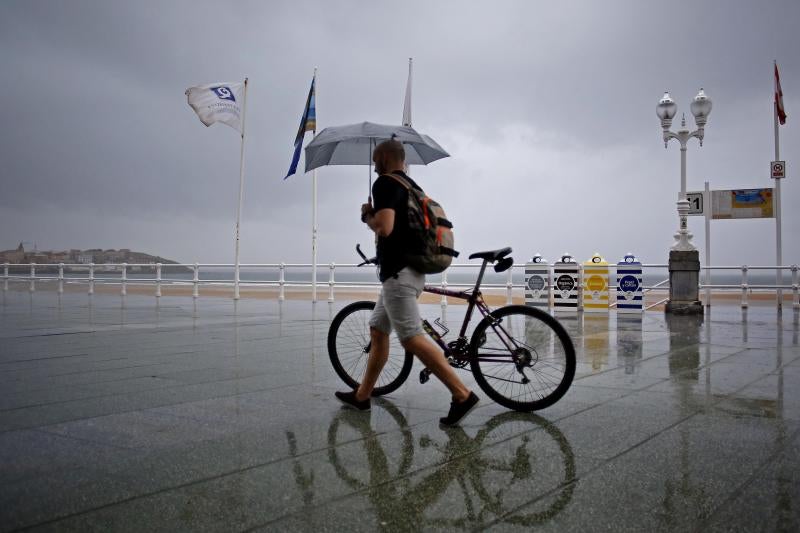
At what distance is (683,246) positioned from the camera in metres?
16.2

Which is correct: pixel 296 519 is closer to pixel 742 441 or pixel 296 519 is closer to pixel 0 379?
pixel 742 441

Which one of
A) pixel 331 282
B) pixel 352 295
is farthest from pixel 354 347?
pixel 352 295

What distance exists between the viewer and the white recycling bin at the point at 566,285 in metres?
15.7

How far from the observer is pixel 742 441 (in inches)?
148

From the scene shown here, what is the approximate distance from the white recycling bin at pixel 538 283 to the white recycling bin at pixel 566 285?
0.38 metres

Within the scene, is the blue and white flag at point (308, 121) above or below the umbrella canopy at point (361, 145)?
above

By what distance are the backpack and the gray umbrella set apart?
1667 millimetres

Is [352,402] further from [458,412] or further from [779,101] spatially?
[779,101]

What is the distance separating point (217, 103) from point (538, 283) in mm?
11553

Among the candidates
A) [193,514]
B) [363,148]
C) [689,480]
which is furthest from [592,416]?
[363,148]

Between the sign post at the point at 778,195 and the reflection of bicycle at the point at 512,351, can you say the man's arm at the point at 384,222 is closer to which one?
the reflection of bicycle at the point at 512,351

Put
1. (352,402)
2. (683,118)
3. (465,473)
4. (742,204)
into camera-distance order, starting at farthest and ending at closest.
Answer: (742,204) < (683,118) < (352,402) < (465,473)

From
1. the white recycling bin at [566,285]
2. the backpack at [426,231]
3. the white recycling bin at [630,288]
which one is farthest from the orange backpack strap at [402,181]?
the white recycling bin at [566,285]

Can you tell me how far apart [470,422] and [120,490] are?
2.21 metres
